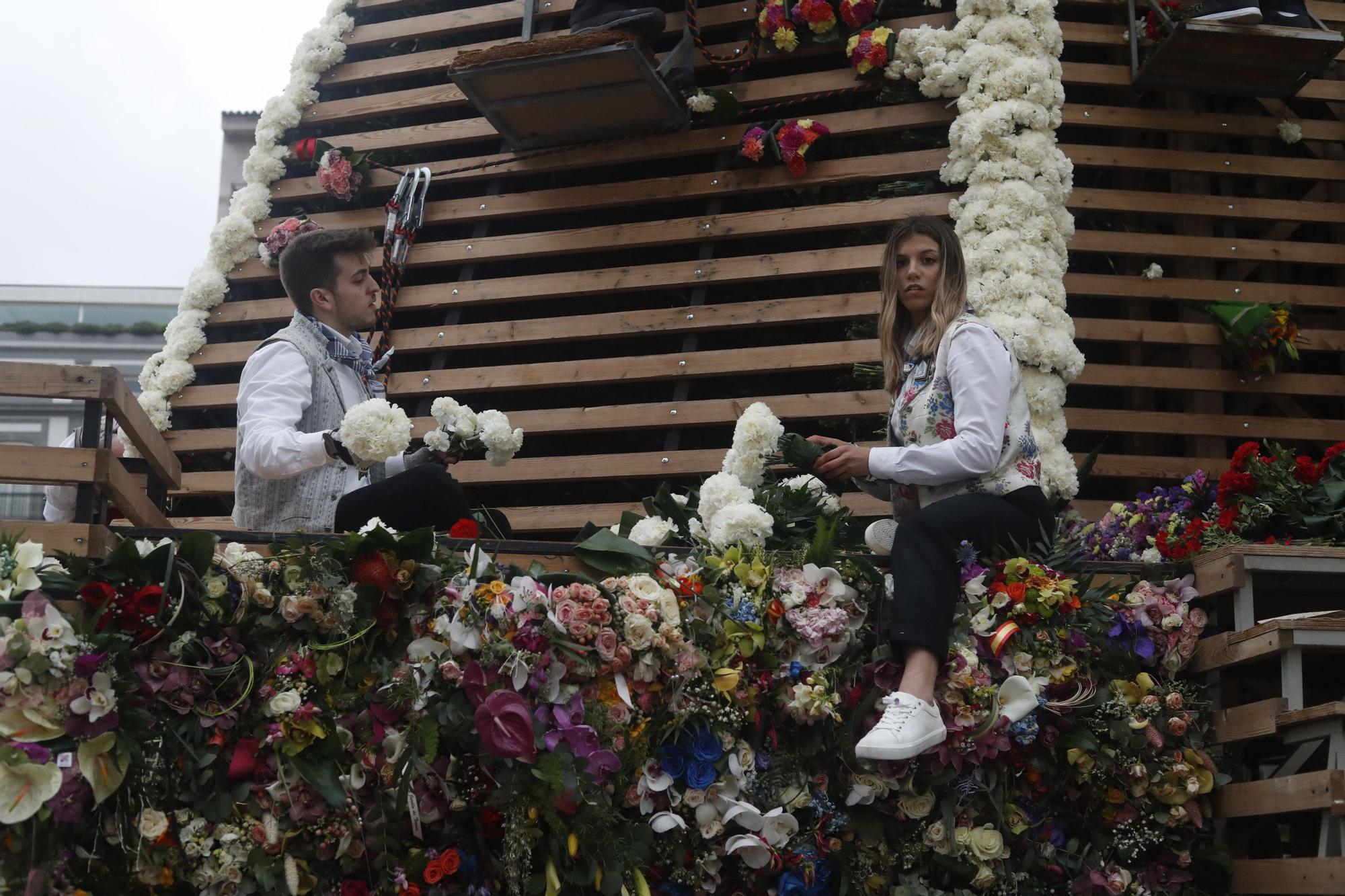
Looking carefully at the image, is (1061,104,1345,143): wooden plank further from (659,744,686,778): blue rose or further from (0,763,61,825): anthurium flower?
(0,763,61,825): anthurium flower

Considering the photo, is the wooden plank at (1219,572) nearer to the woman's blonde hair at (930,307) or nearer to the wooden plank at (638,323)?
the woman's blonde hair at (930,307)

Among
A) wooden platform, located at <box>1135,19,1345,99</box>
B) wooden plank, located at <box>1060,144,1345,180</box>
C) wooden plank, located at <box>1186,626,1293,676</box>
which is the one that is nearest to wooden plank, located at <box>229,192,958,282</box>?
wooden plank, located at <box>1060,144,1345,180</box>

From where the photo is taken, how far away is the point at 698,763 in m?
3.18

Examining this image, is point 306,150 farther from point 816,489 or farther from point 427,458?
point 816,489

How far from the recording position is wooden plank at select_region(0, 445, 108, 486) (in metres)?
3.29

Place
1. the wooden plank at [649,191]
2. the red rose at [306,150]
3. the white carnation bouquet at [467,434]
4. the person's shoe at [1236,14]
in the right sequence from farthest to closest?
1. the red rose at [306,150]
2. the wooden plank at [649,191]
3. the person's shoe at [1236,14]
4. the white carnation bouquet at [467,434]

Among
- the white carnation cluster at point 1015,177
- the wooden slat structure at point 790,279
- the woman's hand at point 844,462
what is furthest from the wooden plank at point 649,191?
the woman's hand at point 844,462

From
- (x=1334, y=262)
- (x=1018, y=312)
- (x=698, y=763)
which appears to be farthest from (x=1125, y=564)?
(x=1334, y=262)

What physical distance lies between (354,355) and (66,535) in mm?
1084

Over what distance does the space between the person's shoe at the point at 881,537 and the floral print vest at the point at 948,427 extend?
0.31ft

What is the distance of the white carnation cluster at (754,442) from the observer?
3660 millimetres

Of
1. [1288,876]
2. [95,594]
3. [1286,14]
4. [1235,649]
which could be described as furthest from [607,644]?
[1286,14]

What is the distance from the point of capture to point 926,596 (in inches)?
127

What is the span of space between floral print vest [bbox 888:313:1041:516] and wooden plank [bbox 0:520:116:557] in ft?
7.08
